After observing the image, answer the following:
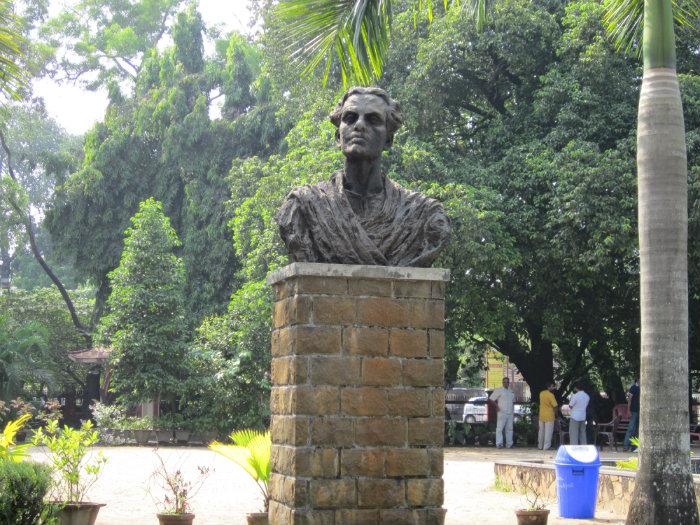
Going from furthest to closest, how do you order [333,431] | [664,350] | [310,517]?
1. [664,350]
2. [333,431]
3. [310,517]

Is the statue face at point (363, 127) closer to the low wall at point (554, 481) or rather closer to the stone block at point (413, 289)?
the stone block at point (413, 289)

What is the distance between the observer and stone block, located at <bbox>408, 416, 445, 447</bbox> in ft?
19.0

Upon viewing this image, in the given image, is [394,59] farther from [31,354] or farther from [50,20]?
[50,20]

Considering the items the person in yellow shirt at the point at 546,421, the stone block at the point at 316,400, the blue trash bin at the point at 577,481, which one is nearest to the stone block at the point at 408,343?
the stone block at the point at 316,400

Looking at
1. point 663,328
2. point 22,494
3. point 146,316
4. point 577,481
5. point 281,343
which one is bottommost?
point 577,481

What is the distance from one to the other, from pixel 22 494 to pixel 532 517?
4.30 meters

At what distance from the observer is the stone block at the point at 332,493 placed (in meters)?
5.58

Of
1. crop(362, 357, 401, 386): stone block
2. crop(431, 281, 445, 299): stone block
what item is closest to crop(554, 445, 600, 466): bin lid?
crop(431, 281, 445, 299): stone block

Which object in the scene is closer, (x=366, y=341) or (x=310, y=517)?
(x=310, y=517)

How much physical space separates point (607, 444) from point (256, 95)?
46.3 ft

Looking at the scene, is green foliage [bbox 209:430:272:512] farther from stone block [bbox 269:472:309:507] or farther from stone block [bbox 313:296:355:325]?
stone block [bbox 313:296:355:325]

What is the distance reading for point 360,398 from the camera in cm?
573

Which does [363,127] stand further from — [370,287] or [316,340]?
[316,340]

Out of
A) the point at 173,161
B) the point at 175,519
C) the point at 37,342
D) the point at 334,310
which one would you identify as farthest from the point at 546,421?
the point at 334,310
